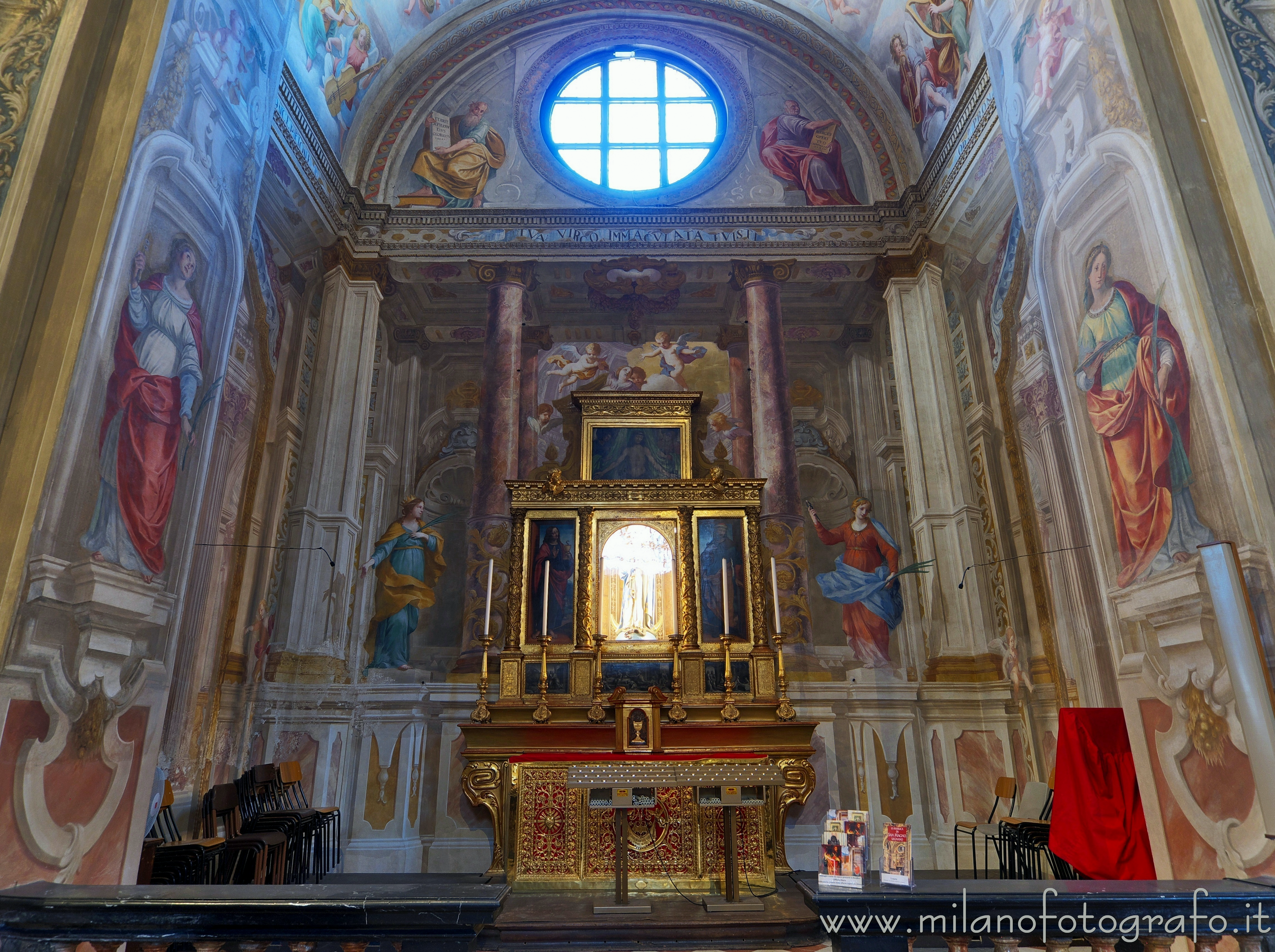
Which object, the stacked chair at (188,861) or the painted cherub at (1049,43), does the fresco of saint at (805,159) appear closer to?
the painted cherub at (1049,43)

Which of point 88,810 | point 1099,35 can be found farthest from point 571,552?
point 1099,35

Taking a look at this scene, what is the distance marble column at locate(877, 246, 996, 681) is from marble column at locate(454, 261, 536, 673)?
4459mm

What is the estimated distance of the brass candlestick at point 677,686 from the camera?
23.2 ft

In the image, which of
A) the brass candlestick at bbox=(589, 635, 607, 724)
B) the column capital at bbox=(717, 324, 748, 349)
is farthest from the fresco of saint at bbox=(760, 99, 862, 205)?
the brass candlestick at bbox=(589, 635, 607, 724)

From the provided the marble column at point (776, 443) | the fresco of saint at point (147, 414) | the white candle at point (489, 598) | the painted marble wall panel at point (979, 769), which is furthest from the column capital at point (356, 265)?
the painted marble wall panel at point (979, 769)

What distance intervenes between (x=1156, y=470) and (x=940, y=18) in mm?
6478

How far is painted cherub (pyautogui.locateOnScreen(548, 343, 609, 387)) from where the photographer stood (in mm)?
9797

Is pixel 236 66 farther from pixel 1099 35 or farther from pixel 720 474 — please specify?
pixel 1099 35

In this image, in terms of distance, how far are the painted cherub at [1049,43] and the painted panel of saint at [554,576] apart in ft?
17.9

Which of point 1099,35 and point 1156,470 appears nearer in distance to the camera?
point 1156,470

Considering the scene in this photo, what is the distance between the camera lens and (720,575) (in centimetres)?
791

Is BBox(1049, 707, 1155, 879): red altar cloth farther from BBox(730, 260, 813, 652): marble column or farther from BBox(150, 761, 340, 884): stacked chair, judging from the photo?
BBox(150, 761, 340, 884): stacked chair

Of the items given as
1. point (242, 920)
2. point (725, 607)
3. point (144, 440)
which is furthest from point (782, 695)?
point (144, 440)

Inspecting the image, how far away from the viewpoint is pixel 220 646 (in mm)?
7375
